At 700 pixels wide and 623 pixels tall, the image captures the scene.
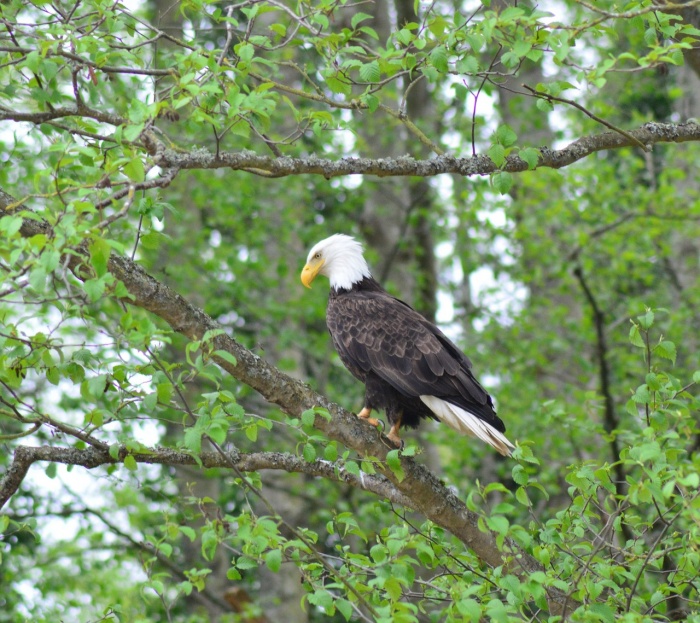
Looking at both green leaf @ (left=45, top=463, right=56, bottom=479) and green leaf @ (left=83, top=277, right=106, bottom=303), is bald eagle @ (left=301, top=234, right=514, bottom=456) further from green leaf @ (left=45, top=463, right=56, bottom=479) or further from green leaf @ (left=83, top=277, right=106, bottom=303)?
green leaf @ (left=83, top=277, right=106, bottom=303)

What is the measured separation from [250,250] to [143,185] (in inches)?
320

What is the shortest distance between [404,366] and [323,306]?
4861mm

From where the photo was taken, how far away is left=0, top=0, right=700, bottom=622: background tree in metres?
3.57

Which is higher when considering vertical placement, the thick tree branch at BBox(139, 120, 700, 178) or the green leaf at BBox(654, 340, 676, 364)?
the thick tree branch at BBox(139, 120, 700, 178)

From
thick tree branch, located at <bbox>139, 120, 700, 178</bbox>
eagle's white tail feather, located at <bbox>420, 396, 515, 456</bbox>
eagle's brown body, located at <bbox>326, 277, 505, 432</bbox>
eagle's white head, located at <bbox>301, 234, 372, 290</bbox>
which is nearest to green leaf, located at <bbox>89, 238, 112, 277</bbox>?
thick tree branch, located at <bbox>139, 120, 700, 178</bbox>

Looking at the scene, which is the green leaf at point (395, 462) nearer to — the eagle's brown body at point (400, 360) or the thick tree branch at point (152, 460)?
the thick tree branch at point (152, 460)

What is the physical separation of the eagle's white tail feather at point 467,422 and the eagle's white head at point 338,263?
1256 mm

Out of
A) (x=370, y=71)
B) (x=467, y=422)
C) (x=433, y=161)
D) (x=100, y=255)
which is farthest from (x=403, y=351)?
(x=100, y=255)

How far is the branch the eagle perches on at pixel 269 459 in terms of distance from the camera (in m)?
4.02

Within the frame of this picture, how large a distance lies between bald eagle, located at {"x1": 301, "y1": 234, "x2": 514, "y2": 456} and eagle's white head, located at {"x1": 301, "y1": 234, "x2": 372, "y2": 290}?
200 mm

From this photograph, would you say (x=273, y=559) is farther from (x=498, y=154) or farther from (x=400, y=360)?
(x=400, y=360)

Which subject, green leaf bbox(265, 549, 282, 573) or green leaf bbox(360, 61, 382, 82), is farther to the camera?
green leaf bbox(360, 61, 382, 82)

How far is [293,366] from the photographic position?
33.2ft

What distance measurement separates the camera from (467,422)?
557cm
